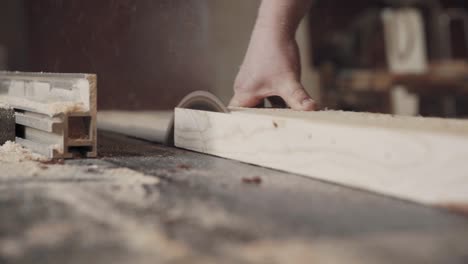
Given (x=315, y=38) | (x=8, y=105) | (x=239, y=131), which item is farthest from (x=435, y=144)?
(x=315, y=38)

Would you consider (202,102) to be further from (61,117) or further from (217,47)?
(217,47)

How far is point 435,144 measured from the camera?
101 centimetres

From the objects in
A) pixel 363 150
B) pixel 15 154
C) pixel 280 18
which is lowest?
pixel 15 154

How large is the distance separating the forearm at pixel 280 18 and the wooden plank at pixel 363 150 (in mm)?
647

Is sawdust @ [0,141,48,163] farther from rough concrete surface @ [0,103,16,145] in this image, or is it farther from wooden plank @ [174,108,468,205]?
wooden plank @ [174,108,468,205]

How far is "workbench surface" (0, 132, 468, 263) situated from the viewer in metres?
0.73

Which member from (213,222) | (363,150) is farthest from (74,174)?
(363,150)

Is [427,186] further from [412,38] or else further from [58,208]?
[412,38]

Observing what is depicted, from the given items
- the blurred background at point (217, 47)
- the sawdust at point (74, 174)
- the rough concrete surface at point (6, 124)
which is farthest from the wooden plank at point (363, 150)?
the blurred background at point (217, 47)

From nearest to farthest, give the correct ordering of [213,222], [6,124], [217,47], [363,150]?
[213,222] → [363,150] → [6,124] → [217,47]

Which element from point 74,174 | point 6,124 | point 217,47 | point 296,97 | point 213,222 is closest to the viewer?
point 213,222

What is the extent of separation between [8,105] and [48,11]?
818 mm

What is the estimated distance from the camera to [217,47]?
297 centimetres

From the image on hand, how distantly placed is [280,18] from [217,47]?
807mm
